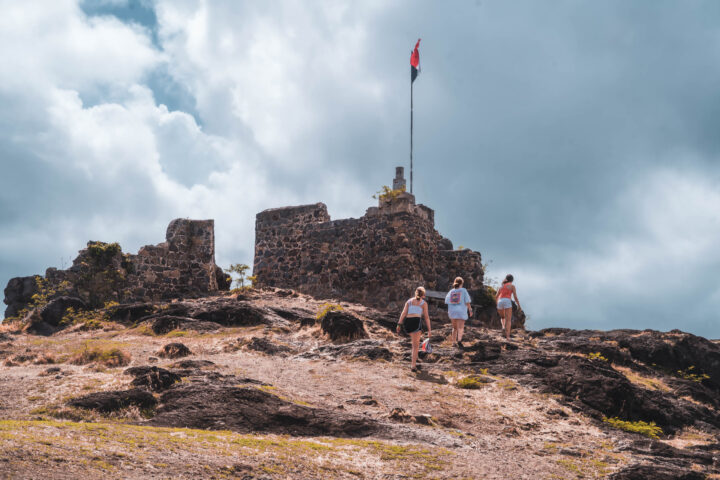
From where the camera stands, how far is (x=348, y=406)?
967 centimetres

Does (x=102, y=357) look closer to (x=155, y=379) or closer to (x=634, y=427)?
(x=155, y=379)

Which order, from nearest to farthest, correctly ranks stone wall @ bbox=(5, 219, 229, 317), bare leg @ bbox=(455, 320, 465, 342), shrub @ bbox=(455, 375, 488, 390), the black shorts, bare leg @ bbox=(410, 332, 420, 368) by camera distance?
shrub @ bbox=(455, 375, 488, 390) < bare leg @ bbox=(410, 332, 420, 368) < the black shorts < bare leg @ bbox=(455, 320, 465, 342) < stone wall @ bbox=(5, 219, 229, 317)

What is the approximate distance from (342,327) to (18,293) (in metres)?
17.2

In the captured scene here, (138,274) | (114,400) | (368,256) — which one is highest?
(368,256)

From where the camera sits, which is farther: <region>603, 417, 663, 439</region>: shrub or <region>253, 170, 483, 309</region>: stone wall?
<region>253, 170, 483, 309</region>: stone wall

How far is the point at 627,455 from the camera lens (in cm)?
886

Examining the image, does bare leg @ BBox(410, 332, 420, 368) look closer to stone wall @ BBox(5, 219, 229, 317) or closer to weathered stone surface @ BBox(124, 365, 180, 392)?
weathered stone surface @ BBox(124, 365, 180, 392)

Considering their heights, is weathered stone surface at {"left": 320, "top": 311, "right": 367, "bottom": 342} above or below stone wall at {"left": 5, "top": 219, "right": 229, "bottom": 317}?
below

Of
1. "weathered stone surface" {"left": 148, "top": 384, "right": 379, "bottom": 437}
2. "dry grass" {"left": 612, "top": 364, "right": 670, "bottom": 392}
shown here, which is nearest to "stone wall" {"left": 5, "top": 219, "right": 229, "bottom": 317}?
"dry grass" {"left": 612, "top": 364, "right": 670, "bottom": 392}

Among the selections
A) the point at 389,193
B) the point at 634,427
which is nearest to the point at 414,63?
the point at 389,193

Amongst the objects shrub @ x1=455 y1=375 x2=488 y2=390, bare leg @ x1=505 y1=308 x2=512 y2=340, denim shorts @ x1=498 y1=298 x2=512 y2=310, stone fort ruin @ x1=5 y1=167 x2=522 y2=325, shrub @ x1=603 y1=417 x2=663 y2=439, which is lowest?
shrub @ x1=603 y1=417 x2=663 y2=439

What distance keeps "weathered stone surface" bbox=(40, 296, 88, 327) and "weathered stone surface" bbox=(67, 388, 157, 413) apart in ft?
48.7

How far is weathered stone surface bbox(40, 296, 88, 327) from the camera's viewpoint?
858 inches

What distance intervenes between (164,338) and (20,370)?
5.30 meters
